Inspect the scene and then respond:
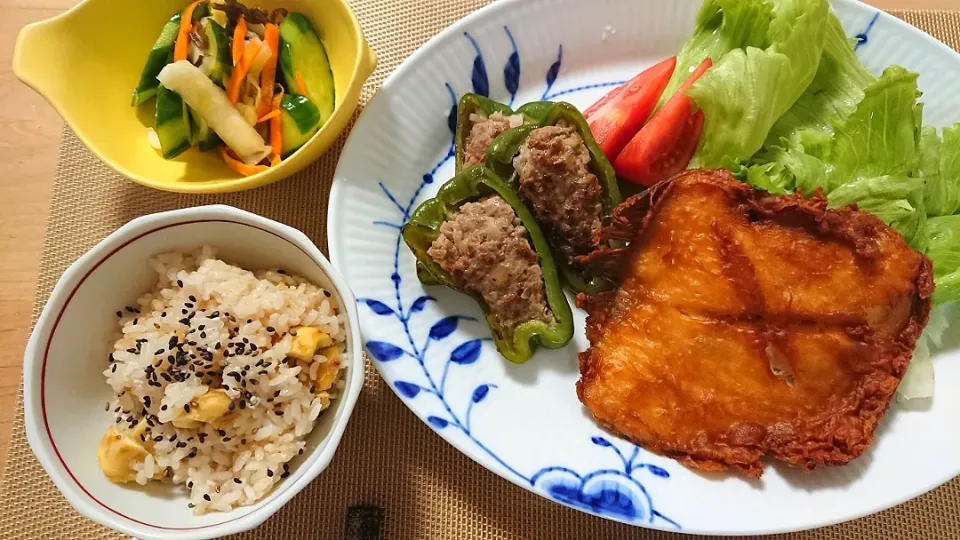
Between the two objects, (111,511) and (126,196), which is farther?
(126,196)

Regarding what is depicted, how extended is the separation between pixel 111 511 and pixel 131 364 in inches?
15.2

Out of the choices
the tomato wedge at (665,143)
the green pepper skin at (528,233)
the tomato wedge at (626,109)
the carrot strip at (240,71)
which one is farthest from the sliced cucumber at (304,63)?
the tomato wedge at (665,143)

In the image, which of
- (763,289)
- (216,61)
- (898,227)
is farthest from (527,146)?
(898,227)

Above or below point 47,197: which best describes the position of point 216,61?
above

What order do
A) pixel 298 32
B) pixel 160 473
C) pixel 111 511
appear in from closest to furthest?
pixel 111 511, pixel 160 473, pixel 298 32

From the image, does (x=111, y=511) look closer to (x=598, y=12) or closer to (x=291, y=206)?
(x=291, y=206)

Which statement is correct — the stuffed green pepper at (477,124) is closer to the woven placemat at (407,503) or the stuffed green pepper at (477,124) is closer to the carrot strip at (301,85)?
the carrot strip at (301,85)

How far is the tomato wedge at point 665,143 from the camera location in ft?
7.80

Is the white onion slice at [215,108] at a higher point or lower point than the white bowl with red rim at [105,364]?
higher

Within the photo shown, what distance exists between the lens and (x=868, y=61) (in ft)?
8.27

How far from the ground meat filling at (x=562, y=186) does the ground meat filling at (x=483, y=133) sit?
14 cm

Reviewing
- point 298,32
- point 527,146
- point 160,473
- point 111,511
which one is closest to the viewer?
point 111,511

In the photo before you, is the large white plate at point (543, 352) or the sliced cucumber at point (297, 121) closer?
the large white plate at point (543, 352)

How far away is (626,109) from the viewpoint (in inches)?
97.0
